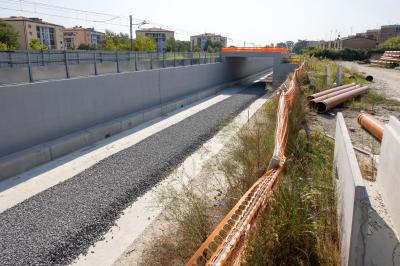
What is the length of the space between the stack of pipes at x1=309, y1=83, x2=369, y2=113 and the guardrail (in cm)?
794

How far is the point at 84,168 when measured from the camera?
8062mm

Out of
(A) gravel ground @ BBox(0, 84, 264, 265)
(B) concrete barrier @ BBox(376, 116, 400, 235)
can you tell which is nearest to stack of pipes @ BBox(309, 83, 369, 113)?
(A) gravel ground @ BBox(0, 84, 264, 265)

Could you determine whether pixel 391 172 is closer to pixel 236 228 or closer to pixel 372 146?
pixel 236 228

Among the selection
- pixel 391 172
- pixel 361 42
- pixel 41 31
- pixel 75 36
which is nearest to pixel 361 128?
pixel 391 172

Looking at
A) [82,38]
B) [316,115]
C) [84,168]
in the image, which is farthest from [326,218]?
[82,38]

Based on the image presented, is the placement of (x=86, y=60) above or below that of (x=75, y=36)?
below

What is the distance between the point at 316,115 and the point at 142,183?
21.4ft

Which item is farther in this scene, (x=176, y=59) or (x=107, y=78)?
(x=176, y=59)

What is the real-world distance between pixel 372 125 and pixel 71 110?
8917 mm

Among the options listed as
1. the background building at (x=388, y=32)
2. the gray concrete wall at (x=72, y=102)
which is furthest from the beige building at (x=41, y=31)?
the background building at (x=388, y=32)

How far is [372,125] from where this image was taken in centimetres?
805

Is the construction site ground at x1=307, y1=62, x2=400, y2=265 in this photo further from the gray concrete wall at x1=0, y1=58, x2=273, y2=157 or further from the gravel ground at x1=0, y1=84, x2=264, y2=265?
the gray concrete wall at x1=0, y1=58, x2=273, y2=157

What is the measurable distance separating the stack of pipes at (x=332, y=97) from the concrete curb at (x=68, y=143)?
6.86m

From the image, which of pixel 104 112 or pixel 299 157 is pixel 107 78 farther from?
pixel 299 157
